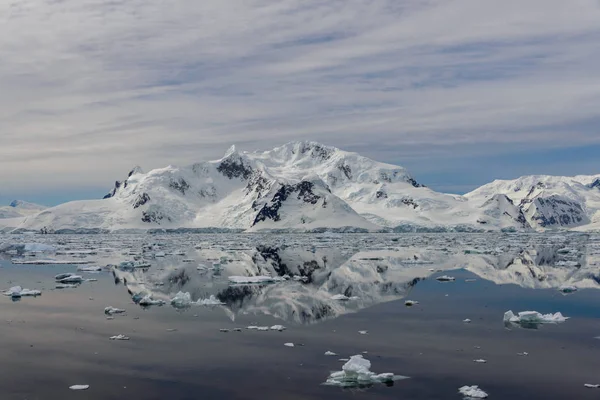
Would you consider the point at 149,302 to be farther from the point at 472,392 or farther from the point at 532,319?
the point at 472,392

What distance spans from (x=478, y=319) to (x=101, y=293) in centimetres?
2076

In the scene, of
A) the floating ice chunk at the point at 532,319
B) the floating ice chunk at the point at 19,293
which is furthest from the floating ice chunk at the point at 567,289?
the floating ice chunk at the point at 19,293

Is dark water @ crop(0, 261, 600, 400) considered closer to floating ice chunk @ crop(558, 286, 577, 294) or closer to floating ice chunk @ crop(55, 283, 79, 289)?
floating ice chunk @ crop(558, 286, 577, 294)

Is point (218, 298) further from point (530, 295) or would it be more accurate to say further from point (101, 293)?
point (530, 295)

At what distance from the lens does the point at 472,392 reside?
14.3 meters

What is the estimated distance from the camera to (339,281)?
39188 millimetres

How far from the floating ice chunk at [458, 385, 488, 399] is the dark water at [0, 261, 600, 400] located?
1.03ft

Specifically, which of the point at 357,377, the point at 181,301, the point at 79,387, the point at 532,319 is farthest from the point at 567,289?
the point at 79,387

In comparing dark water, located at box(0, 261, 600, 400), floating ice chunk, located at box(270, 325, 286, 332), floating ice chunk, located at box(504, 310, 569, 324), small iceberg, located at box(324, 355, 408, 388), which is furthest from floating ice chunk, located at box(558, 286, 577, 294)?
small iceberg, located at box(324, 355, 408, 388)

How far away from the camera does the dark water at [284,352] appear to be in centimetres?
1498

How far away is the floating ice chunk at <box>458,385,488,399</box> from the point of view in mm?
14125

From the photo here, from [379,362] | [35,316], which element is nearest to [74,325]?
[35,316]

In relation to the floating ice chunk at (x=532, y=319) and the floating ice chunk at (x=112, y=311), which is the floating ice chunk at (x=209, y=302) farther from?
the floating ice chunk at (x=532, y=319)

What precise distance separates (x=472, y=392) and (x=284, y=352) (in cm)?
652
